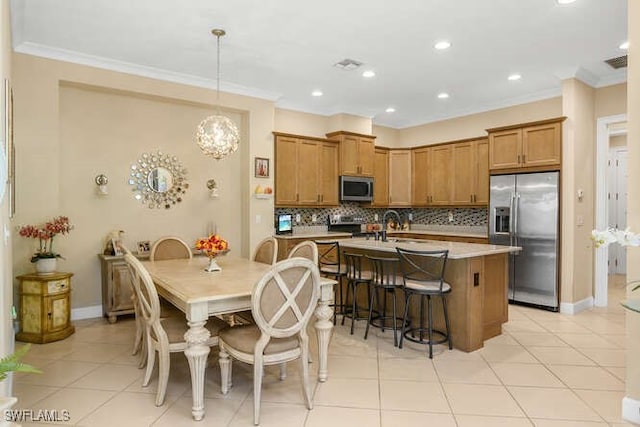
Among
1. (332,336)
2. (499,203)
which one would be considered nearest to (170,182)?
(332,336)

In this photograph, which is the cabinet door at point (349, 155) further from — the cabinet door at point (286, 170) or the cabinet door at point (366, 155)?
the cabinet door at point (286, 170)

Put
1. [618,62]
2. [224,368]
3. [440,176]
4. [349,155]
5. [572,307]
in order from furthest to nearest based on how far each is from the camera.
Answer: [440,176], [349,155], [572,307], [618,62], [224,368]

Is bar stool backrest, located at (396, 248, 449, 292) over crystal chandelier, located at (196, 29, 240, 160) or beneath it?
beneath

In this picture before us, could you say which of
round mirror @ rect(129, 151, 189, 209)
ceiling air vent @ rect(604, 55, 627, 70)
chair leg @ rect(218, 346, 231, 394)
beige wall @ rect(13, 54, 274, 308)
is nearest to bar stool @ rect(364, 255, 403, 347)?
chair leg @ rect(218, 346, 231, 394)

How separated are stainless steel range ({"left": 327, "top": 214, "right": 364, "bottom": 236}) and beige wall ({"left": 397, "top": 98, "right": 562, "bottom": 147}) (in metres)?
1.96

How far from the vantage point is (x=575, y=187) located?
4.92 meters

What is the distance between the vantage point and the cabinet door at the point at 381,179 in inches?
283

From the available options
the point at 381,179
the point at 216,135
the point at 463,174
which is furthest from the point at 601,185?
the point at 216,135

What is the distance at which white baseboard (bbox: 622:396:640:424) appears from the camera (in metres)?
2.42

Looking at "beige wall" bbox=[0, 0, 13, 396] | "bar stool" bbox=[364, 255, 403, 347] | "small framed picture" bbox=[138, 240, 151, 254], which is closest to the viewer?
"beige wall" bbox=[0, 0, 13, 396]

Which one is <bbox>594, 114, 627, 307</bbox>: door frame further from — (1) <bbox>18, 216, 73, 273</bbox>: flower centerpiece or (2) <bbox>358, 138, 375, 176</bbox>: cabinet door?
(1) <bbox>18, 216, 73, 273</bbox>: flower centerpiece

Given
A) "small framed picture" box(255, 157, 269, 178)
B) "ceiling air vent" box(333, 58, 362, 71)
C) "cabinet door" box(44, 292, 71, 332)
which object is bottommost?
"cabinet door" box(44, 292, 71, 332)

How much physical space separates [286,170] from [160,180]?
184 centimetres

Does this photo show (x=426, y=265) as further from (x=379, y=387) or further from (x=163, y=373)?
(x=163, y=373)
